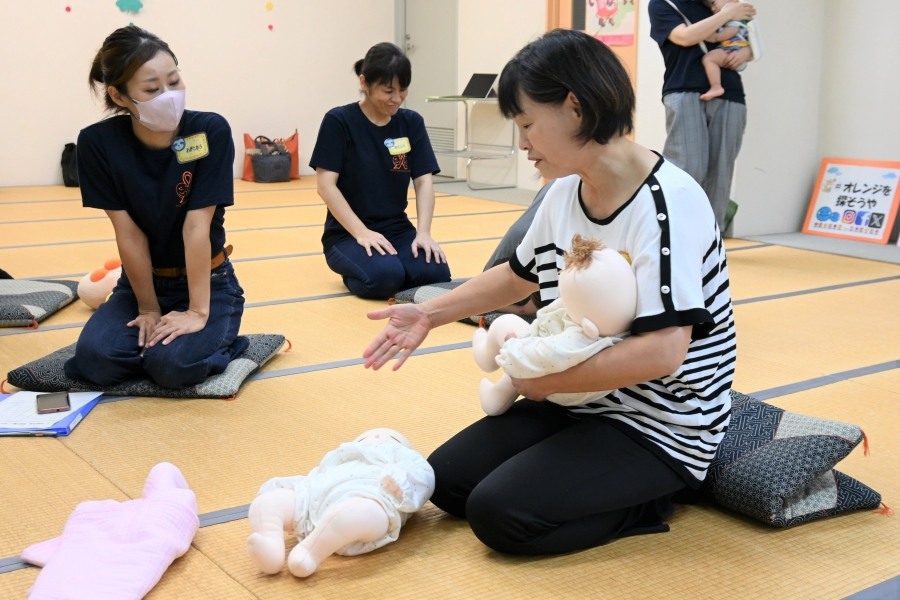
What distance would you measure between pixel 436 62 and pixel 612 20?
2469 mm

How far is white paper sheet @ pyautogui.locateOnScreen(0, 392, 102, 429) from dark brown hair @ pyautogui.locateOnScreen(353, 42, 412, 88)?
1570 millimetres

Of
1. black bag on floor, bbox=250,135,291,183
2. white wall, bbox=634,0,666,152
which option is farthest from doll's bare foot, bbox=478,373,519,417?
black bag on floor, bbox=250,135,291,183

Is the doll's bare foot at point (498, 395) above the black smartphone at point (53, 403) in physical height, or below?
above

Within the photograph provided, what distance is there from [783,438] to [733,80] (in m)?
2.72

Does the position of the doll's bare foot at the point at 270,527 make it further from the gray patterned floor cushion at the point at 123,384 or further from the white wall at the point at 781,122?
the white wall at the point at 781,122

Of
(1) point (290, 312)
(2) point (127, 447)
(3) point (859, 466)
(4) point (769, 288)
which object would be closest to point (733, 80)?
(4) point (769, 288)

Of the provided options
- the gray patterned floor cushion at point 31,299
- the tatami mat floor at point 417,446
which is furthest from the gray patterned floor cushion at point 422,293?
the gray patterned floor cushion at point 31,299

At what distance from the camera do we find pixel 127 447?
1962 mm

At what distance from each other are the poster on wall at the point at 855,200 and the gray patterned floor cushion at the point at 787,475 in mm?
3339

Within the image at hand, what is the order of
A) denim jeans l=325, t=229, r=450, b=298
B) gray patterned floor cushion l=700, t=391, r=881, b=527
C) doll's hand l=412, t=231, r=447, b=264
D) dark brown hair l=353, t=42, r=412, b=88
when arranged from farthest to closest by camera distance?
doll's hand l=412, t=231, r=447, b=264, denim jeans l=325, t=229, r=450, b=298, dark brown hair l=353, t=42, r=412, b=88, gray patterned floor cushion l=700, t=391, r=881, b=527

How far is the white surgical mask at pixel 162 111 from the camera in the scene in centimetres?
219

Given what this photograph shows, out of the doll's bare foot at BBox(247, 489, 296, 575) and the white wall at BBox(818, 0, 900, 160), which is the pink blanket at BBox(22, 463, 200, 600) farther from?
the white wall at BBox(818, 0, 900, 160)

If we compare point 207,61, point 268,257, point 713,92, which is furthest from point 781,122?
point 207,61

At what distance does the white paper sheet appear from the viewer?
2.05m
